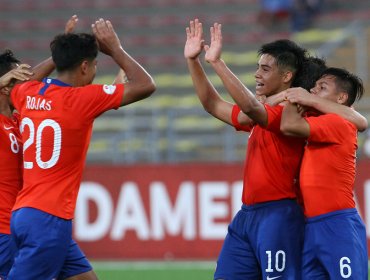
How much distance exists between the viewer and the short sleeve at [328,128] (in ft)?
21.1

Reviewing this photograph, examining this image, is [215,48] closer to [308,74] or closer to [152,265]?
[308,74]

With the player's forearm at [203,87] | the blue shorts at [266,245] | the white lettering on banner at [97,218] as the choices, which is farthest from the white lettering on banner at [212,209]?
the blue shorts at [266,245]

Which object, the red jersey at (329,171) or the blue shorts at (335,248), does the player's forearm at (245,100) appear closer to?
the red jersey at (329,171)

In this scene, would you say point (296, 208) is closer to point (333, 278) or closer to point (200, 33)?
point (333, 278)

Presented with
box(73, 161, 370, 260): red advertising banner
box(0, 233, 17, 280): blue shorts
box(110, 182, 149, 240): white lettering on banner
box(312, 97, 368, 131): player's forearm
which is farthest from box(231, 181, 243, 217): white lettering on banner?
box(312, 97, 368, 131): player's forearm

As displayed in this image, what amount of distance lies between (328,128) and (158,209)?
23.4ft

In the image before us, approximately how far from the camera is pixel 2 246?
275 inches

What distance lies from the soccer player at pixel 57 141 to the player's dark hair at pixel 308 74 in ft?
3.55

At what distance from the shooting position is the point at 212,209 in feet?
43.3

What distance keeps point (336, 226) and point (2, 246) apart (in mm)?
2363

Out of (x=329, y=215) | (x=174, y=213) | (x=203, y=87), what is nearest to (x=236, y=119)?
(x=203, y=87)

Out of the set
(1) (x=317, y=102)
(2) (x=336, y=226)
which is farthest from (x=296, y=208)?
(1) (x=317, y=102)

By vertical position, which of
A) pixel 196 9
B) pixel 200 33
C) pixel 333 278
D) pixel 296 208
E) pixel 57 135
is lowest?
pixel 333 278

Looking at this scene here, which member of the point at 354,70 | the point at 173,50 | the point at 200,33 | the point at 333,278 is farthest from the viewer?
the point at 173,50
